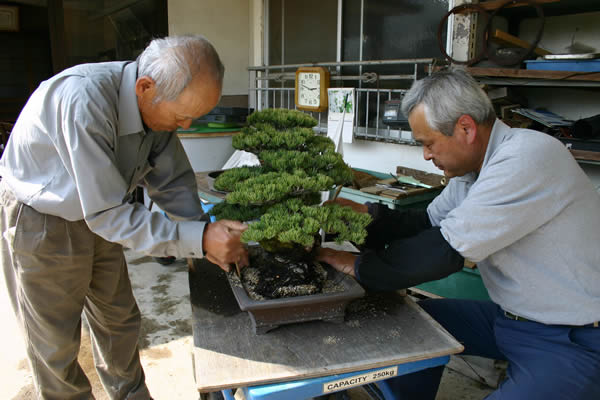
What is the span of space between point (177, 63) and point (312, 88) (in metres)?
2.66

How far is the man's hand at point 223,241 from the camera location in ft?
4.67

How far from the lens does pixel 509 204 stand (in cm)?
133

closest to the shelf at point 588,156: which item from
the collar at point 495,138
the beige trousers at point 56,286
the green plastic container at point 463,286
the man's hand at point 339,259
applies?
the green plastic container at point 463,286

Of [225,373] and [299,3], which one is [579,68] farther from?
[299,3]

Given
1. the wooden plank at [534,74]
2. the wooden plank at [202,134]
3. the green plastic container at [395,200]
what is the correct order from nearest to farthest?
1. the wooden plank at [534,74]
2. the green plastic container at [395,200]
3. the wooden plank at [202,134]

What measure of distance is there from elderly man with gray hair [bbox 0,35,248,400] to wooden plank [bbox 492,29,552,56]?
192 centimetres

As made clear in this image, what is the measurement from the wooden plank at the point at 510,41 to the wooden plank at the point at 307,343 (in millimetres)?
1890

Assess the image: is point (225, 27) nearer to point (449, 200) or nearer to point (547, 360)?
point (449, 200)

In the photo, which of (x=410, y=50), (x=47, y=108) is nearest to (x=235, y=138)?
(x=47, y=108)

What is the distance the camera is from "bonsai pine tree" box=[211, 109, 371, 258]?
1.35m

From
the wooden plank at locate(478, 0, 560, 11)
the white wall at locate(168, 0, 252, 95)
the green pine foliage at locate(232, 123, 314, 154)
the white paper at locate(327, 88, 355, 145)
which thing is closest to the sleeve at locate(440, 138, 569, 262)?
the green pine foliage at locate(232, 123, 314, 154)

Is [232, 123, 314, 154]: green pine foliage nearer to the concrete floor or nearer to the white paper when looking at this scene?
the concrete floor

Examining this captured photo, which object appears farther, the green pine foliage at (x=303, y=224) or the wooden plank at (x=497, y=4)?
the wooden plank at (x=497, y=4)

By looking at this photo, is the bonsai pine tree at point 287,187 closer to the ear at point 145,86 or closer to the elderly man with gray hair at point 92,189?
the elderly man with gray hair at point 92,189
